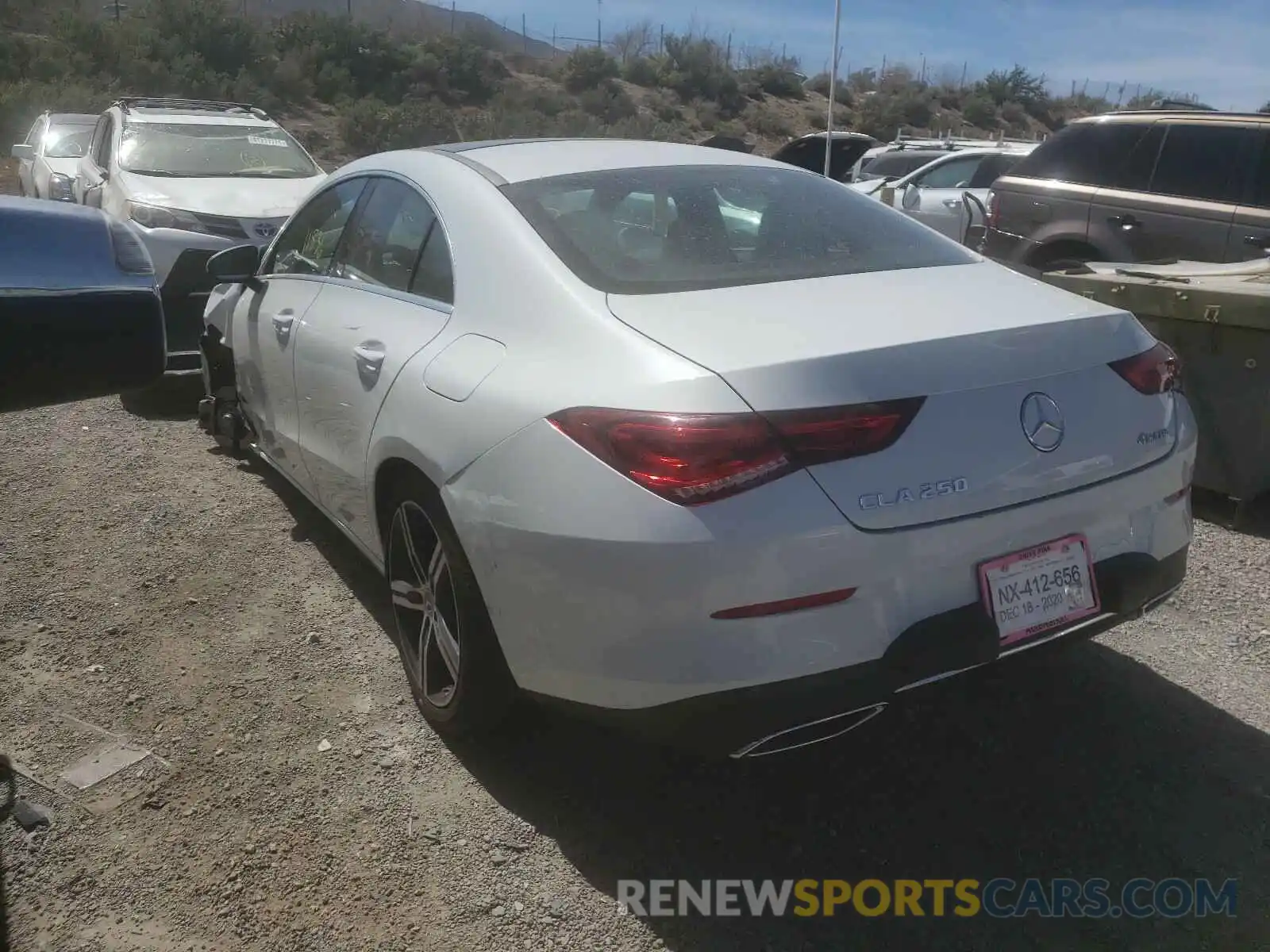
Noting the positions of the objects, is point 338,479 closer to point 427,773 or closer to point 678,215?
point 427,773

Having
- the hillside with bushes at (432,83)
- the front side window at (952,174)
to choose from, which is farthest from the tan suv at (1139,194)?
the hillside with bushes at (432,83)

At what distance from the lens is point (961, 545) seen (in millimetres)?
2328

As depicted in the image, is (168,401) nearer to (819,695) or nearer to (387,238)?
(387,238)

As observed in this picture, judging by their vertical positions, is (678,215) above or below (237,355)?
above

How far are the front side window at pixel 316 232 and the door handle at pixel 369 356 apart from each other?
792 millimetres

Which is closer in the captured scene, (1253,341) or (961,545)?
(961,545)

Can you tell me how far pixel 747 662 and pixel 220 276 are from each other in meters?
3.31

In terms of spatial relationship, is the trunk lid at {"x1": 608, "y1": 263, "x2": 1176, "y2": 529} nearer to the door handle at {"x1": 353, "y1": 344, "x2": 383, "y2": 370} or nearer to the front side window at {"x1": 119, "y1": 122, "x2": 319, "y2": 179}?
the door handle at {"x1": 353, "y1": 344, "x2": 383, "y2": 370}

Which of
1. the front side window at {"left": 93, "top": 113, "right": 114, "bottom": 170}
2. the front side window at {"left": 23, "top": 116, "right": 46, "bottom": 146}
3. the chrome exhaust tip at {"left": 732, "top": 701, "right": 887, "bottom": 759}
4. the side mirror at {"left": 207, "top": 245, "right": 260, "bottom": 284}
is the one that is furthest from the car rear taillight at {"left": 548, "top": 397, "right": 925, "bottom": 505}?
the front side window at {"left": 23, "top": 116, "right": 46, "bottom": 146}

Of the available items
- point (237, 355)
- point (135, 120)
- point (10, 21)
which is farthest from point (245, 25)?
point (237, 355)

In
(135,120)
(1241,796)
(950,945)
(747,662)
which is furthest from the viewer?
(135,120)

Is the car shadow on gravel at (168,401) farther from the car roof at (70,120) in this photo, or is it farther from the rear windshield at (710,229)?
the car roof at (70,120)

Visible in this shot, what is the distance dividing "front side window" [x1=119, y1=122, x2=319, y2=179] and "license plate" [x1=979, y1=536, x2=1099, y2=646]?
7.72m

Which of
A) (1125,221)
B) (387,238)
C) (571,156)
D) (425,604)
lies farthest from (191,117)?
(425,604)
